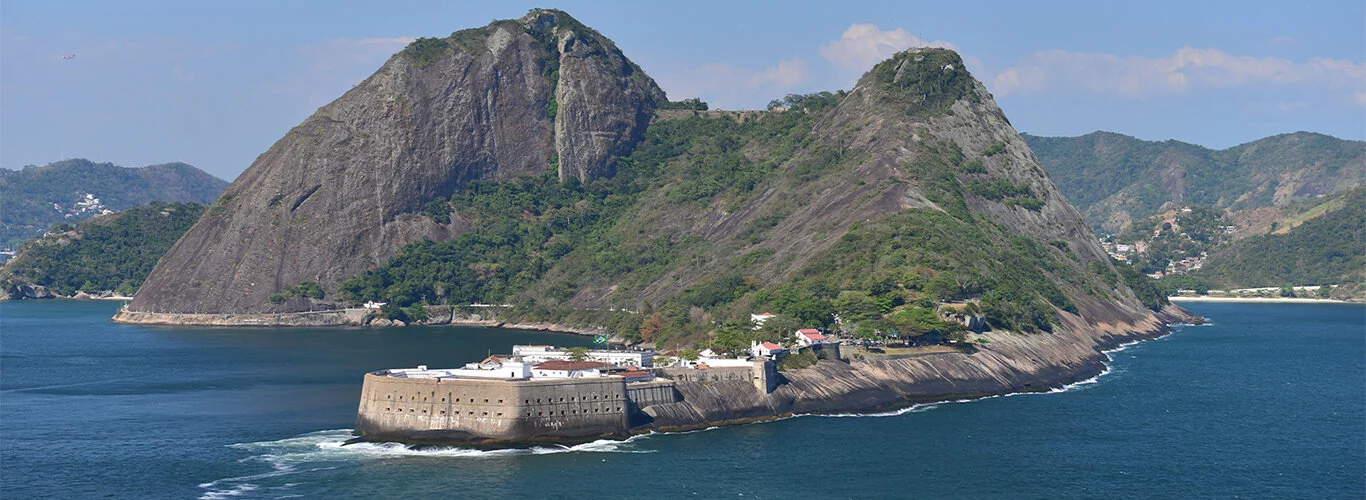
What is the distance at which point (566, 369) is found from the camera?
116m

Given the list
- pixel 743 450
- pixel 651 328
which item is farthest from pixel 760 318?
pixel 743 450

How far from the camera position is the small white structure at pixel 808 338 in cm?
14100

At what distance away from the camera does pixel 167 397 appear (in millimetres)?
142625

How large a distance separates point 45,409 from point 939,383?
86.6 metres

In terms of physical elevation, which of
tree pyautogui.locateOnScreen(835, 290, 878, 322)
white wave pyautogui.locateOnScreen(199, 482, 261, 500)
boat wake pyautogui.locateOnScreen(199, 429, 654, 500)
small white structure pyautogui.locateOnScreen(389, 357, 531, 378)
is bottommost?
white wave pyautogui.locateOnScreen(199, 482, 261, 500)

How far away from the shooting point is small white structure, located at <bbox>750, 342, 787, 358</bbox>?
134125 millimetres

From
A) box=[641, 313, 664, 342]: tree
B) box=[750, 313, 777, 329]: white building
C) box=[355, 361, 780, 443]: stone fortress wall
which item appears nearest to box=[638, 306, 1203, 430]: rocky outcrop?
box=[355, 361, 780, 443]: stone fortress wall

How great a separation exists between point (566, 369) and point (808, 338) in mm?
33660

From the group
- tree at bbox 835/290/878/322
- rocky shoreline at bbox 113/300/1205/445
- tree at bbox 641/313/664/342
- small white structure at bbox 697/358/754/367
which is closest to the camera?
rocky shoreline at bbox 113/300/1205/445

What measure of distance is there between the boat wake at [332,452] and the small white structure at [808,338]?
108 feet

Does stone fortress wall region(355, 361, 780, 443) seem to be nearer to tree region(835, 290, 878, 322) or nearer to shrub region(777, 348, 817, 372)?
shrub region(777, 348, 817, 372)

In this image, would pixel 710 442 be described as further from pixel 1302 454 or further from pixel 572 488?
pixel 1302 454

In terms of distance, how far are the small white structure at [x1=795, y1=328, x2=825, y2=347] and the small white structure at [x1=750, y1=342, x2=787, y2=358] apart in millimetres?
5145

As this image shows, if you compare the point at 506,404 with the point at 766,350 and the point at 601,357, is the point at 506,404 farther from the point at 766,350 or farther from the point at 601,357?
the point at 766,350
